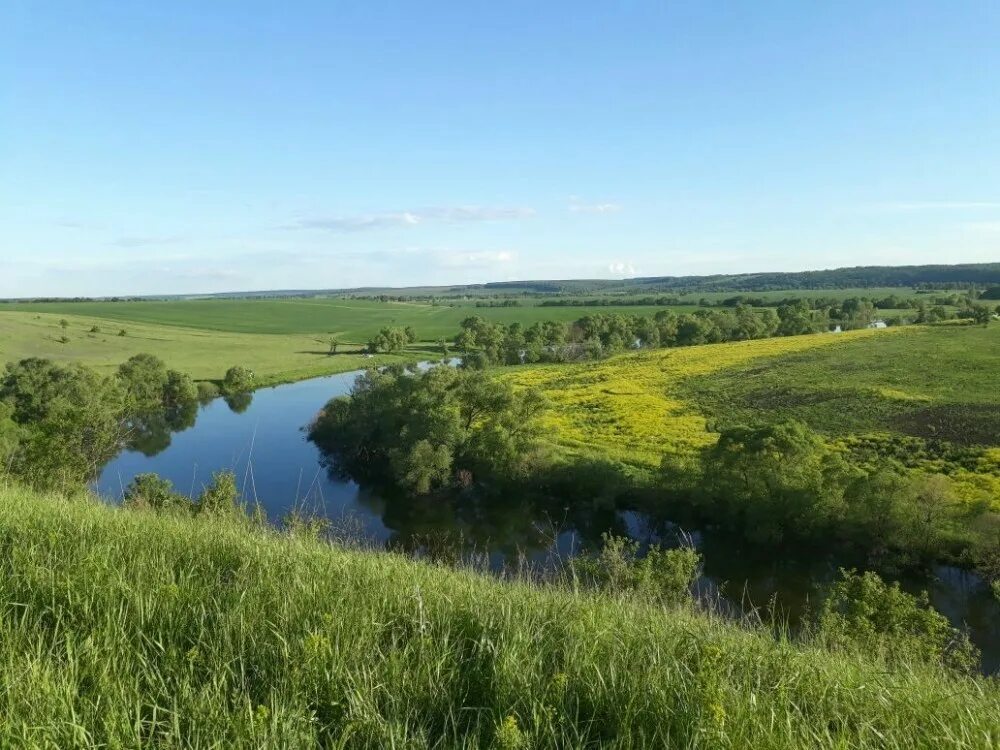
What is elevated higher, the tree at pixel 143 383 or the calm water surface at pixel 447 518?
the tree at pixel 143 383

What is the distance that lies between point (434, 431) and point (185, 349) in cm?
5974

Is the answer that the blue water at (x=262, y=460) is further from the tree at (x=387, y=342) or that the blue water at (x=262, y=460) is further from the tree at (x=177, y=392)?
the tree at (x=387, y=342)

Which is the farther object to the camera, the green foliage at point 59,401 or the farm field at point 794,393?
the farm field at point 794,393

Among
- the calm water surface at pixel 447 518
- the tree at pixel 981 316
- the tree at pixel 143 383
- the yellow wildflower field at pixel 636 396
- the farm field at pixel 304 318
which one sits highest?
the farm field at pixel 304 318

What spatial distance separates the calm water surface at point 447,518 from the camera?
18.7 metres

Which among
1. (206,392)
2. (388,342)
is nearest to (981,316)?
(388,342)

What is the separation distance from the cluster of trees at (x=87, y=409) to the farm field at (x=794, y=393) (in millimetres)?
Result: 22144

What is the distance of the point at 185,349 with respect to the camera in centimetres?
7688

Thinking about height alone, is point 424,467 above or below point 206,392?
below

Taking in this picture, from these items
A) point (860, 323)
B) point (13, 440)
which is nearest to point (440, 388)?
point (13, 440)

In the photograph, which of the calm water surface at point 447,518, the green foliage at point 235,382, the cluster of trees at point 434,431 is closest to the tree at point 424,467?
the cluster of trees at point 434,431

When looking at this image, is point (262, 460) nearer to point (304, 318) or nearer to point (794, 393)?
point (794, 393)

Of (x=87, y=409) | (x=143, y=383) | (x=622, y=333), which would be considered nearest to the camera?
(x=87, y=409)

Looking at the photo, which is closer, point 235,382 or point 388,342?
point 235,382
